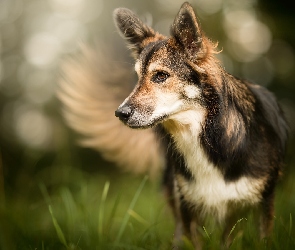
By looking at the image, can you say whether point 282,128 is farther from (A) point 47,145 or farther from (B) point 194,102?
(A) point 47,145

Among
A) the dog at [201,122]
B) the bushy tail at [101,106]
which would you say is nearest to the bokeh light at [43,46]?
the bushy tail at [101,106]

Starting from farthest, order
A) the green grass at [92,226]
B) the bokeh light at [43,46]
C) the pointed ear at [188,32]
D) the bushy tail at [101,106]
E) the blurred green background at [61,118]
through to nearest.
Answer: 1. the bokeh light at [43,46]
2. the bushy tail at [101,106]
3. the blurred green background at [61,118]
4. the pointed ear at [188,32]
5. the green grass at [92,226]

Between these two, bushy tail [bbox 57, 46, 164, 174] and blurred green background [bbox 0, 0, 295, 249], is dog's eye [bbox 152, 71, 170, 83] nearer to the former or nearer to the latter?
blurred green background [bbox 0, 0, 295, 249]

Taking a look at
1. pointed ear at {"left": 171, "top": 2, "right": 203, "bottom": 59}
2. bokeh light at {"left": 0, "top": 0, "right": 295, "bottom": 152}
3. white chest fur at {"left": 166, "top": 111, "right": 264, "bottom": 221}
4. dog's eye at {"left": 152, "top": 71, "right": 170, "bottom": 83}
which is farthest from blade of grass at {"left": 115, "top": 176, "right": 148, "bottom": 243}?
bokeh light at {"left": 0, "top": 0, "right": 295, "bottom": 152}

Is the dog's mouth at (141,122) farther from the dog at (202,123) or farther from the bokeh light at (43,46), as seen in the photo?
the bokeh light at (43,46)

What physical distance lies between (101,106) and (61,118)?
781 cm

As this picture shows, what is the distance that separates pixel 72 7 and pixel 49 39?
2450 mm

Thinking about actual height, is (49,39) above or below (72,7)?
below

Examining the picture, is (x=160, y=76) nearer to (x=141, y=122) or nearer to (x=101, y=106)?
(x=141, y=122)

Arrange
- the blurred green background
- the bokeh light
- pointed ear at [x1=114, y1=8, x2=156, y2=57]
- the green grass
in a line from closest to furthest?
the green grass < the blurred green background < pointed ear at [x1=114, y1=8, x2=156, y2=57] < the bokeh light

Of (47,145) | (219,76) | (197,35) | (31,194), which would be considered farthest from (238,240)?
(47,145)

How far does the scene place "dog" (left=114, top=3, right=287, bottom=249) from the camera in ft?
10.2

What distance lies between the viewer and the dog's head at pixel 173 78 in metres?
3.06

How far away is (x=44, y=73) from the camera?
15.2 m
